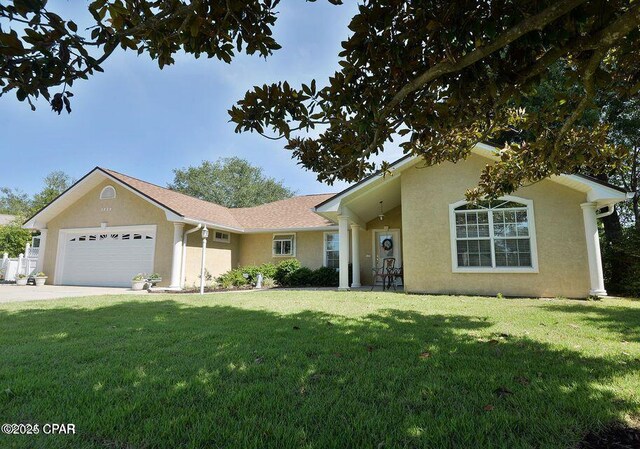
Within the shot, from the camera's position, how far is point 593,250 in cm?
920

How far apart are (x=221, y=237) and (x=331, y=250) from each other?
551 cm

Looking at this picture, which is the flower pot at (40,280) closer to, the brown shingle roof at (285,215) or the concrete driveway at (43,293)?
the concrete driveway at (43,293)

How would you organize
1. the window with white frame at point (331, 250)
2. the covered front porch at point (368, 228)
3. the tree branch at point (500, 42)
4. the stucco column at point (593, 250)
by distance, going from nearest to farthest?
the tree branch at point (500, 42) < the stucco column at point (593, 250) < the covered front porch at point (368, 228) < the window with white frame at point (331, 250)

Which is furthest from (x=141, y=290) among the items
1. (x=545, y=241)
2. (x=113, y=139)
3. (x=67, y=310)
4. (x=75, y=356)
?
(x=113, y=139)

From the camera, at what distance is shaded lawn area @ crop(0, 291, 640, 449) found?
212 cm

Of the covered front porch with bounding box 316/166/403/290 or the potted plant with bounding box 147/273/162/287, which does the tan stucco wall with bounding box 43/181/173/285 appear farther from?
the covered front porch with bounding box 316/166/403/290

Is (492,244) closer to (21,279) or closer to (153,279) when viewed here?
(153,279)

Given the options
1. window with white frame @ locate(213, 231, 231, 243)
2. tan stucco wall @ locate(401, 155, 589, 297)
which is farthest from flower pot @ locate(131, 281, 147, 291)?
tan stucco wall @ locate(401, 155, 589, 297)

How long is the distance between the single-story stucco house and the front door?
0.16ft

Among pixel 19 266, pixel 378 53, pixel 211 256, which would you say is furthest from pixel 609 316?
pixel 19 266

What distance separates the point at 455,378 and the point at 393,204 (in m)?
12.0

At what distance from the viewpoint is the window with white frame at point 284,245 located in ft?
55.1

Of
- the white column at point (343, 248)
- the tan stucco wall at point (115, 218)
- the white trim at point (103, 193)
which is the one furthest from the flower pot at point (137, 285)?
the white column at point (343, 248)

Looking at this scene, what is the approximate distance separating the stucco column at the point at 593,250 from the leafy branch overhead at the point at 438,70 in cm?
644
